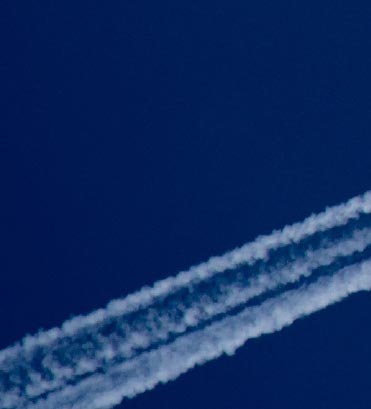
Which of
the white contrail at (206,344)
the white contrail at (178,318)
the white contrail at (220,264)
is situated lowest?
the white contrail at (206,344)

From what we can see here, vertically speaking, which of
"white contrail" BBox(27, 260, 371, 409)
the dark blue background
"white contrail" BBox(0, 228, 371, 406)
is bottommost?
"white contrail" BBox(27, 260, 371, 409)

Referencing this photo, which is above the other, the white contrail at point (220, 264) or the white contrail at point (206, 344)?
the white contrail at point (220, 264)

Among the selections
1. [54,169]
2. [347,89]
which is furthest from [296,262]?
[54,169]

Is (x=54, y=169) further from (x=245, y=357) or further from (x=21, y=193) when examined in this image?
(x=245, y=357)

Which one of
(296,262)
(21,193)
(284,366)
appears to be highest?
(21,193)

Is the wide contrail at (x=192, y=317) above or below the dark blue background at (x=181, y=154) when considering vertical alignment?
below
